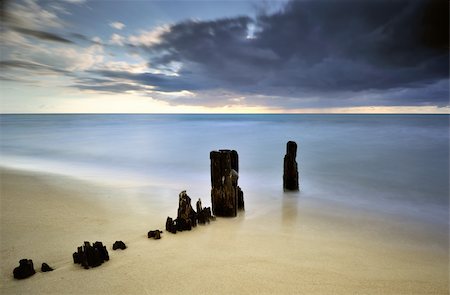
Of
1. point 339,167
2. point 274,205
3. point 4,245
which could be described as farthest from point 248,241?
point 339,167

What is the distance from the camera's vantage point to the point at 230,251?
423 centimetres

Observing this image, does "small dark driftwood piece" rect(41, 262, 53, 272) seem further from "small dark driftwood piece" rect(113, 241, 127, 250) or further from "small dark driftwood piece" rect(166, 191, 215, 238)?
"small dark driftwood piece" rect(166, 191, 215, 238)

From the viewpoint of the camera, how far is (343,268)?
3.78 meters

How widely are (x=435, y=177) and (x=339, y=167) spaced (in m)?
3.49

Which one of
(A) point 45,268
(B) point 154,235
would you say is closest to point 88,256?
(A) point 45,268

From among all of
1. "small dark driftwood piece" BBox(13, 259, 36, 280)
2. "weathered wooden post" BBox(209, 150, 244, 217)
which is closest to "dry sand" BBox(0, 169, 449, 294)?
"small dark driftwood piece" BBox(13, 259, 36, 280)

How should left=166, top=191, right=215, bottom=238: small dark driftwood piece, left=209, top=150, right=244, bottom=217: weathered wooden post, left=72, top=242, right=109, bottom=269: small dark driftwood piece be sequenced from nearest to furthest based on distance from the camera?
left=72, top=242, right=109, bottom=269: small dark driftwood piece → left=166, top=191, right=215, bottom=238: small dark driftwood piece → left=209, top=150, right=244, bottom=217: weathered wooden post

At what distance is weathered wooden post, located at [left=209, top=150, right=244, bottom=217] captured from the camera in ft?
18.4

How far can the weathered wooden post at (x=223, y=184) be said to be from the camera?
221 inches

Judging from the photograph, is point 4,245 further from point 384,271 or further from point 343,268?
point 384,271

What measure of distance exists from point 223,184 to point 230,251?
1645mm

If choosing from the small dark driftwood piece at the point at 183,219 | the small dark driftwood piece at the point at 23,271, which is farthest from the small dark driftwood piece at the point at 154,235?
the small dark driftwood piece at the point at 23,271

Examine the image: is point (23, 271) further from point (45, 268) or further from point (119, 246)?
point (119, 246)

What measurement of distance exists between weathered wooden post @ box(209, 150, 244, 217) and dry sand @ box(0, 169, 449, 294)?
0.91ft
